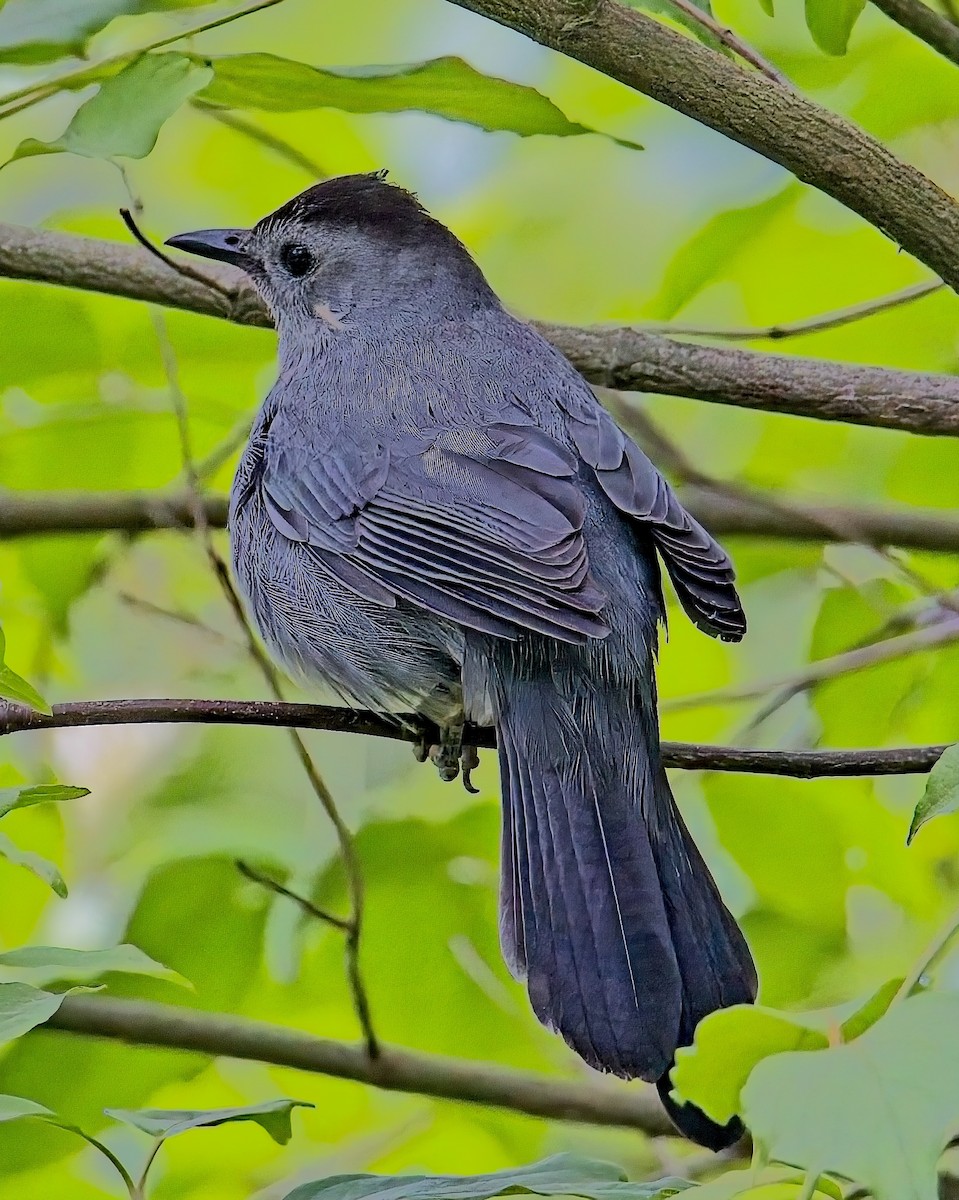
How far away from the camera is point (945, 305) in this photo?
12.3 feet

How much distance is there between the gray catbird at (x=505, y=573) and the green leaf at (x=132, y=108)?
3.18 ft

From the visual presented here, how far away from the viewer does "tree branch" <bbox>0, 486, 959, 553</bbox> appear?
3.75 meters

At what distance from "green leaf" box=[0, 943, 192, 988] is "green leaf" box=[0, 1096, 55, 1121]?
0.14 metres

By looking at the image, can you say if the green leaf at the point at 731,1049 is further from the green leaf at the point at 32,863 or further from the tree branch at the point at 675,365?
the tree branch at the point at 675,365

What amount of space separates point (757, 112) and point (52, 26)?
1.15 metres

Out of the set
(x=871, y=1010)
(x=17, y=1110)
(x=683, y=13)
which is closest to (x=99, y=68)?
(x=683, y=13)

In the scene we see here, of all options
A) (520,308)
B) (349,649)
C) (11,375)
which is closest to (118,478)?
(11,375)

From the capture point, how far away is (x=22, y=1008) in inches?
66.8

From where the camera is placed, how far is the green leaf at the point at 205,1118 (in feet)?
6.03

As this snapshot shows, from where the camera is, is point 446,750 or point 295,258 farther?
point 295,258

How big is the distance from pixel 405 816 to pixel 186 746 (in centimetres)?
148

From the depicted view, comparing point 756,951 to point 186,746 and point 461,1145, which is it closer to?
point 461,1145

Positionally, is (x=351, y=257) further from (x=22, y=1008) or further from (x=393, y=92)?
(x=22, y=1008)

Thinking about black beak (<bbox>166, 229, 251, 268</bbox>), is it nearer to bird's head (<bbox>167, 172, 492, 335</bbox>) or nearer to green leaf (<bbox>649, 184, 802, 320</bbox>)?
bird's head (<bbox>167, 172, 492, 335</bbox>)
